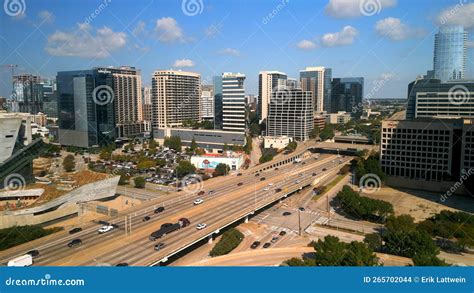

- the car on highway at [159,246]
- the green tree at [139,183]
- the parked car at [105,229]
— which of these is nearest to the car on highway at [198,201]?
the parked car at [105,229]

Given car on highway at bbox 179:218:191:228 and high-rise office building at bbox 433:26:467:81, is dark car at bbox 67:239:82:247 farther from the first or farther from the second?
high-rise office building at bbox 433:26:467:81

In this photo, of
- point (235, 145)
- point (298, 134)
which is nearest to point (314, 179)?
point (235, 145)

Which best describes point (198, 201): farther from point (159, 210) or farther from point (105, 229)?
point (105, 229)

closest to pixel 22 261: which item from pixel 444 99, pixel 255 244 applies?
pixel 255 244

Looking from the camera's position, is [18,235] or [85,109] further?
[85,109]

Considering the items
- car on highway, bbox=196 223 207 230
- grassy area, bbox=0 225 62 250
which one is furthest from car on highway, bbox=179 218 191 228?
grassy area, bbox=0 225 62 250

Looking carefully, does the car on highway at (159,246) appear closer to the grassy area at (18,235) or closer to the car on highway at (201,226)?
the car on highway at (201,226)

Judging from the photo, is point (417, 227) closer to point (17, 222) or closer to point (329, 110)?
point (17, 222)
